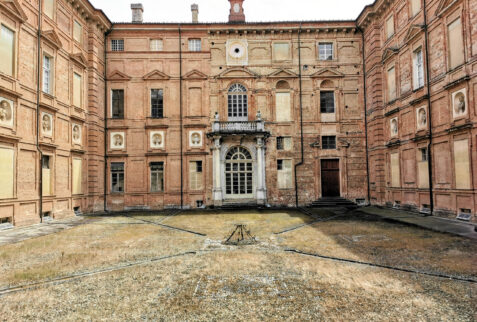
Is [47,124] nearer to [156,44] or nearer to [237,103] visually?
[156,44]

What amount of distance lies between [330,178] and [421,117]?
6.99 metres

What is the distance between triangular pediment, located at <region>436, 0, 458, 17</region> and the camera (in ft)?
40.8

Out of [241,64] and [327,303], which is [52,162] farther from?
[327,303]

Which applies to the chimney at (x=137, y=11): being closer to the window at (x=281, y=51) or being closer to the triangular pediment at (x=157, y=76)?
the triangular pediment at (x=157, y=76)

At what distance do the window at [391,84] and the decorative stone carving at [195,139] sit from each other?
1271 cm

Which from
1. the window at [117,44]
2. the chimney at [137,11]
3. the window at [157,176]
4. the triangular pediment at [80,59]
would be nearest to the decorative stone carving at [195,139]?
the window at [157,176]

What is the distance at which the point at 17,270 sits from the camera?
21.6ft

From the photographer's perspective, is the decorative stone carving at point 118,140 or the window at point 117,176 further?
the decorative stone carving at point 118,140

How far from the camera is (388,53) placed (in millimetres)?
16969

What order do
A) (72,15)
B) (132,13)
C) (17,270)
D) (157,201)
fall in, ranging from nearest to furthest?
(17,270) → (72,15) → (157,201) → (132,13)

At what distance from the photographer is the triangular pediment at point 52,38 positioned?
13719 mm

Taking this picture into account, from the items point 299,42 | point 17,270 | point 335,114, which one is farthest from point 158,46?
point 17,270

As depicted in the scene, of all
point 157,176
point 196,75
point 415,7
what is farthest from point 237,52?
point 415,7

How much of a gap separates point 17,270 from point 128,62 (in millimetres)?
16408
